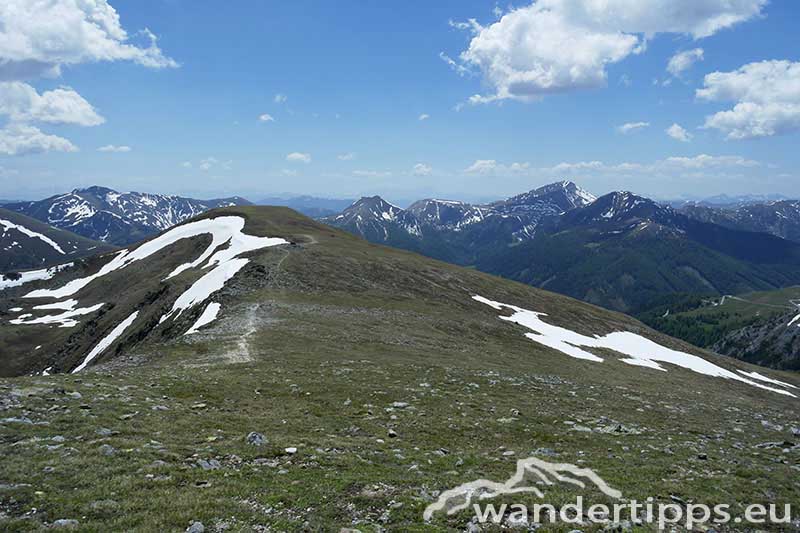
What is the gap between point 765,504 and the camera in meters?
13.4

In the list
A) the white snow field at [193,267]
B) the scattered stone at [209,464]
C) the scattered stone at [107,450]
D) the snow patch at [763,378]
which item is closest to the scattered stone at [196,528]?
the scattered stone at [209,464]

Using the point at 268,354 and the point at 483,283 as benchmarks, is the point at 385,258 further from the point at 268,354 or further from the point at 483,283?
the point at 268,354

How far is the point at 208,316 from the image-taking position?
43438 millimetres

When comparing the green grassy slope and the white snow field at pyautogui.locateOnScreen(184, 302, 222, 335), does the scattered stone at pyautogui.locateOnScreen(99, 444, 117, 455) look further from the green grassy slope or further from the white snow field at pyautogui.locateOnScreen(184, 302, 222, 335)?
the white snow field at pyautogui.locateOnScreen(184, 302, 222, 335)

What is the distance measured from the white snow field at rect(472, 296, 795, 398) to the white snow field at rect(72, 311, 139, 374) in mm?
50389

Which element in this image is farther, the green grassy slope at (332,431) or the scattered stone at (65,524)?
the green grassy slope at (332,431)

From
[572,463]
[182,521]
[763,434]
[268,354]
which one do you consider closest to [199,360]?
[268,354]

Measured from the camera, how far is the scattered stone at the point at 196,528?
979 centimetres

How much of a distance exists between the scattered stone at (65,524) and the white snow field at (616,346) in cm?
4886

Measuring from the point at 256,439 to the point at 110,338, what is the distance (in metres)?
54.9

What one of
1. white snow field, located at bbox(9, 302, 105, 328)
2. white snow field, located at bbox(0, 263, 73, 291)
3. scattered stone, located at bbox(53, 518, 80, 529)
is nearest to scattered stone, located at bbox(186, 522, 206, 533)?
scattered stone, located at bbox(53, 518, 80, 529)

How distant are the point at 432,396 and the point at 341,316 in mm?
24059

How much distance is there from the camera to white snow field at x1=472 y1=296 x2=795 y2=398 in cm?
5544

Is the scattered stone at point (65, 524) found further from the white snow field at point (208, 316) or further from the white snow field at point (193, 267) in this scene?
the white snow field at point (193, 267)
